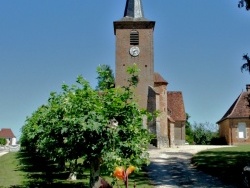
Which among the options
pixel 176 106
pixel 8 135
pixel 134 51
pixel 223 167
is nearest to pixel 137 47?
pixel 134 51

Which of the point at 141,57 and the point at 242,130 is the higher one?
the point at 141,57

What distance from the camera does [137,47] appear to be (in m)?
40.4

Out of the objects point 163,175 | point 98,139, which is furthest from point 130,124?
point 163,175

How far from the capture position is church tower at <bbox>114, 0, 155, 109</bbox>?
131 feet

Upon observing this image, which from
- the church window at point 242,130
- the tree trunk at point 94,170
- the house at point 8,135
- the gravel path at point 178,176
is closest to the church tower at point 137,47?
the church window at point 242,130

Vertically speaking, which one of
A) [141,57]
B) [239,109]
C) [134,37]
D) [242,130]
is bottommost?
[242,130]

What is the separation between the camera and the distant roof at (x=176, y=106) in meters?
45.5

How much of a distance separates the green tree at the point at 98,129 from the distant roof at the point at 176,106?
34.4m

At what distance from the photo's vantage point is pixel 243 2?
17969 mm

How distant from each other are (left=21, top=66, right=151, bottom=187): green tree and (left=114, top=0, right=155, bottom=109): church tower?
28.0 metres

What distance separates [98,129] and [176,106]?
37.1 meters

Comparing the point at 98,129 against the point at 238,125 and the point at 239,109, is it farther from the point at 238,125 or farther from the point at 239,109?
the point at 239,109

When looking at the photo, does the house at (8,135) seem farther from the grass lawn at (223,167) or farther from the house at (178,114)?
the grass lawn at (223,167)

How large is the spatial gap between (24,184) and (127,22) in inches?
1081
